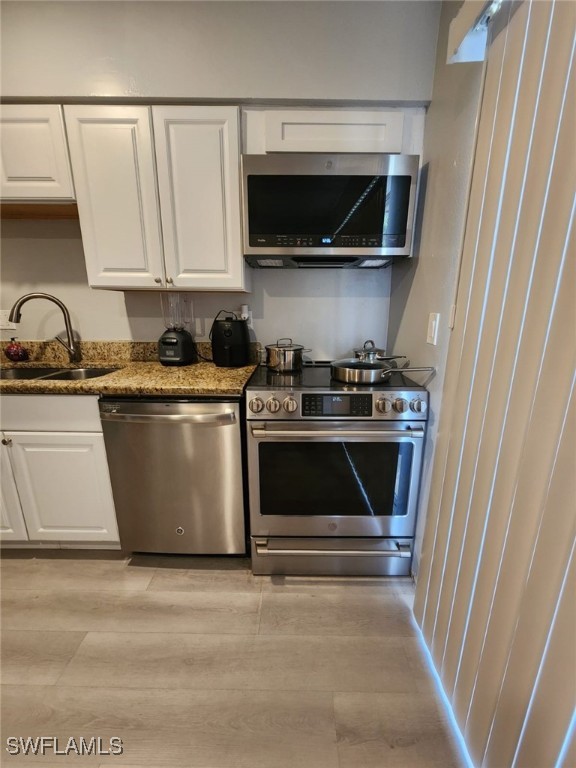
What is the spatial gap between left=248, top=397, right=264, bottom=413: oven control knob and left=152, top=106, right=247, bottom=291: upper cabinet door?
662mm

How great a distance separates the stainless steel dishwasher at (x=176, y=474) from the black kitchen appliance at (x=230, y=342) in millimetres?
436

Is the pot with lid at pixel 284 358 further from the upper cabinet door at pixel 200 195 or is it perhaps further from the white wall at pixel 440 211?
the white wall at pixel 440 211

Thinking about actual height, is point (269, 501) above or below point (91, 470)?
below

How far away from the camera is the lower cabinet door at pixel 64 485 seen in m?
1.56

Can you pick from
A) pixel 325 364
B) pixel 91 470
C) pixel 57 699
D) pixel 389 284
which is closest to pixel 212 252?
pixel 325 364

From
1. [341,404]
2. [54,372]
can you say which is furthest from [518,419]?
[54,372]

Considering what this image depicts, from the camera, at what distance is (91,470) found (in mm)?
1593

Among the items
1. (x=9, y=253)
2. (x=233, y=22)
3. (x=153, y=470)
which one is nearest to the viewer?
(x=233, y=22)

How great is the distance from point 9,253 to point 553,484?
→ 2.79m

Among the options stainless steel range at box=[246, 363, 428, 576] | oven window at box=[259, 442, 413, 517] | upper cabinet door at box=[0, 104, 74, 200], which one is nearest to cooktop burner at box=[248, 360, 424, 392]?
stainless steel range at box=[246, 363, 428, 576]

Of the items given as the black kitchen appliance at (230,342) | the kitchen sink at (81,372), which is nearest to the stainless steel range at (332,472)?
the black kitchen appliance at (230,342)

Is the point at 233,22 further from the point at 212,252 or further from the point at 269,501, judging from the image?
the point at 269,501

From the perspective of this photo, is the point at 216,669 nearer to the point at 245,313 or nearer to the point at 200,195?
the point at 245,313

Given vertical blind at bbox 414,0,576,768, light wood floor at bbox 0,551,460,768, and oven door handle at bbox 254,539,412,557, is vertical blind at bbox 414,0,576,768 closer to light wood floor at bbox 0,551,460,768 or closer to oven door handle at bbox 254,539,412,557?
light wood floor at bbox 0,551,460,768
